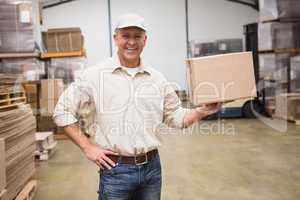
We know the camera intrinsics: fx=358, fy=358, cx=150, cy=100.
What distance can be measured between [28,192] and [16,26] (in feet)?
11.3

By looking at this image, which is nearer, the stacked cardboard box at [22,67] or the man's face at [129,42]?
the man's face at [129,42]

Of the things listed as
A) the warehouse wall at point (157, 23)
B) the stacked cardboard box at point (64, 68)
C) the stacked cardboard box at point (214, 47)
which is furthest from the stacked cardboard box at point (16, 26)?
the warehouse wall at point (157, 23)

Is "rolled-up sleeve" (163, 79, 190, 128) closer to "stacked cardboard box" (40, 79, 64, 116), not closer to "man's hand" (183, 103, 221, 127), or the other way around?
"man's hand" (183, 103, 221, 127)

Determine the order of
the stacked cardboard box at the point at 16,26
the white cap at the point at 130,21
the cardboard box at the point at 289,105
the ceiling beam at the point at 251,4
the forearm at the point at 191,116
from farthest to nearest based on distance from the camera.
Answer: the ceiling beam at the point at 251,4
the cardboard box at the point at 289,105
the stacked cardboard box at the point at 16,26
the forearm at the point at 191,116
the white cap at the point at 130,21

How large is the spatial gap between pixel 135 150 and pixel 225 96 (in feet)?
1.71

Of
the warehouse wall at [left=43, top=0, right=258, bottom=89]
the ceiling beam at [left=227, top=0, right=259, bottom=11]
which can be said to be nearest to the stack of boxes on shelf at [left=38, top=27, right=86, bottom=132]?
the warehouse wall at [left=43, top=0, right=258, bottom=89]

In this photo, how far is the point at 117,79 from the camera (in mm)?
1800

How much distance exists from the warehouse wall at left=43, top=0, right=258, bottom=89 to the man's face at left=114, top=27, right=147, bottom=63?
1002 centimetres

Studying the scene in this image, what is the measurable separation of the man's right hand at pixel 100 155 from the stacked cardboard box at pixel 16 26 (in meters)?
4.75

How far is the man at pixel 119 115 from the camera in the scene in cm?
179

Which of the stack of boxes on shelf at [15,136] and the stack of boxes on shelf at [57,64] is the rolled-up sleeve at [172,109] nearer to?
the stack of boxes on shelf at [15,136]

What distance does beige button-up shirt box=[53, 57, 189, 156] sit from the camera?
5.88 ft

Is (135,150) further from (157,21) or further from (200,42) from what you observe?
(157,21)

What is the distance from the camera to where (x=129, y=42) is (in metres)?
1.76
